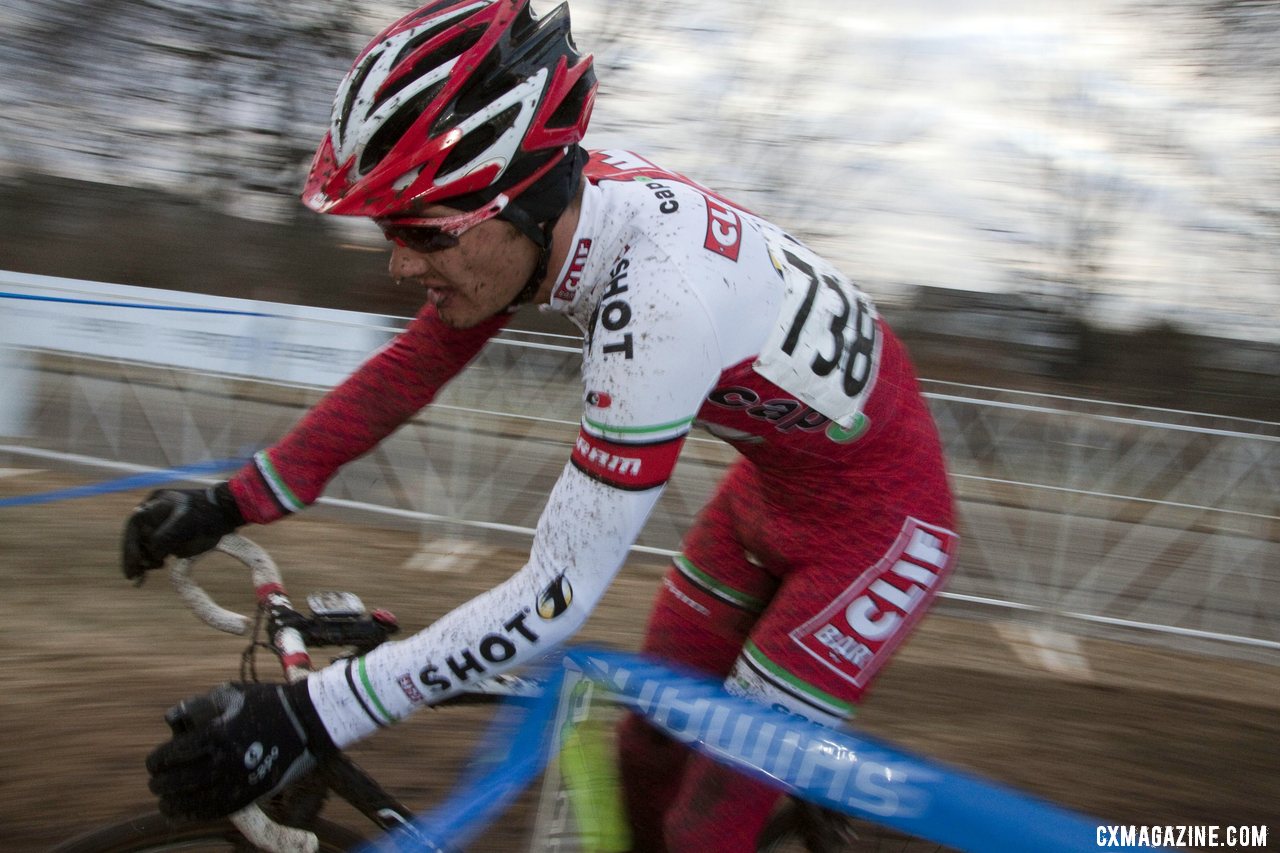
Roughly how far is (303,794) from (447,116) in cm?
120

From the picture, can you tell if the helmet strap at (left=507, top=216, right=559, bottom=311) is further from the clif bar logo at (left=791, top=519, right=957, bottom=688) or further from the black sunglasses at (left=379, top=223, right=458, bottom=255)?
the clif bar logo at (left=791, top=519, right=957, bottom=688)

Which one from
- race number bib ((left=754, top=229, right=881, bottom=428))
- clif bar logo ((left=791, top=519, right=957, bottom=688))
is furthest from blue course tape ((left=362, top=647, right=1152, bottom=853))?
race number bib ((left=754, top=229, right=881, bottom=428))

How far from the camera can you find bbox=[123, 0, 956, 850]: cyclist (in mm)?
1758

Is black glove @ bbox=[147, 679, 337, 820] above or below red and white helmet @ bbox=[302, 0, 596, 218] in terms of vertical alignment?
below

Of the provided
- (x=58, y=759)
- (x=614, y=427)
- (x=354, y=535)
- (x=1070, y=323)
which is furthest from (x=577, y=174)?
(x=1070, y=323)

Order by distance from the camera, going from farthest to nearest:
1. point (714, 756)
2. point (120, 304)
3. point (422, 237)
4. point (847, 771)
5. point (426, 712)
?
point (120, 304), point (426, 712), point (422, 237), point (714, 756), point (847, 771)

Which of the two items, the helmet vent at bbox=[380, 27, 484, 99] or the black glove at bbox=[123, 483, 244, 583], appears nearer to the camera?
the helmet vent at bbox=[380, 27, 484, 99]

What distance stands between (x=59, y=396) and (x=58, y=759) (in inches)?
181

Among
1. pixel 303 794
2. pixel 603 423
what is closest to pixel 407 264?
pixel 603 423

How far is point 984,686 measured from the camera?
16.5 ft

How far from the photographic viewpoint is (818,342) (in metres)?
2.12

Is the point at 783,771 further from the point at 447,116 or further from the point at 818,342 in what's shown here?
the point at 447,116

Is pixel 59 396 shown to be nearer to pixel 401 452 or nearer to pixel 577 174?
pixel 401 452

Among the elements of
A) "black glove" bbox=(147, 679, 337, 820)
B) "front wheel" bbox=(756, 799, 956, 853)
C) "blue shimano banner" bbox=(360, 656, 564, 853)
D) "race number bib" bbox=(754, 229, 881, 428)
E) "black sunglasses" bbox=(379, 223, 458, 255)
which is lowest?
"front wheel" bbox=(756, 799, 956, 853)
